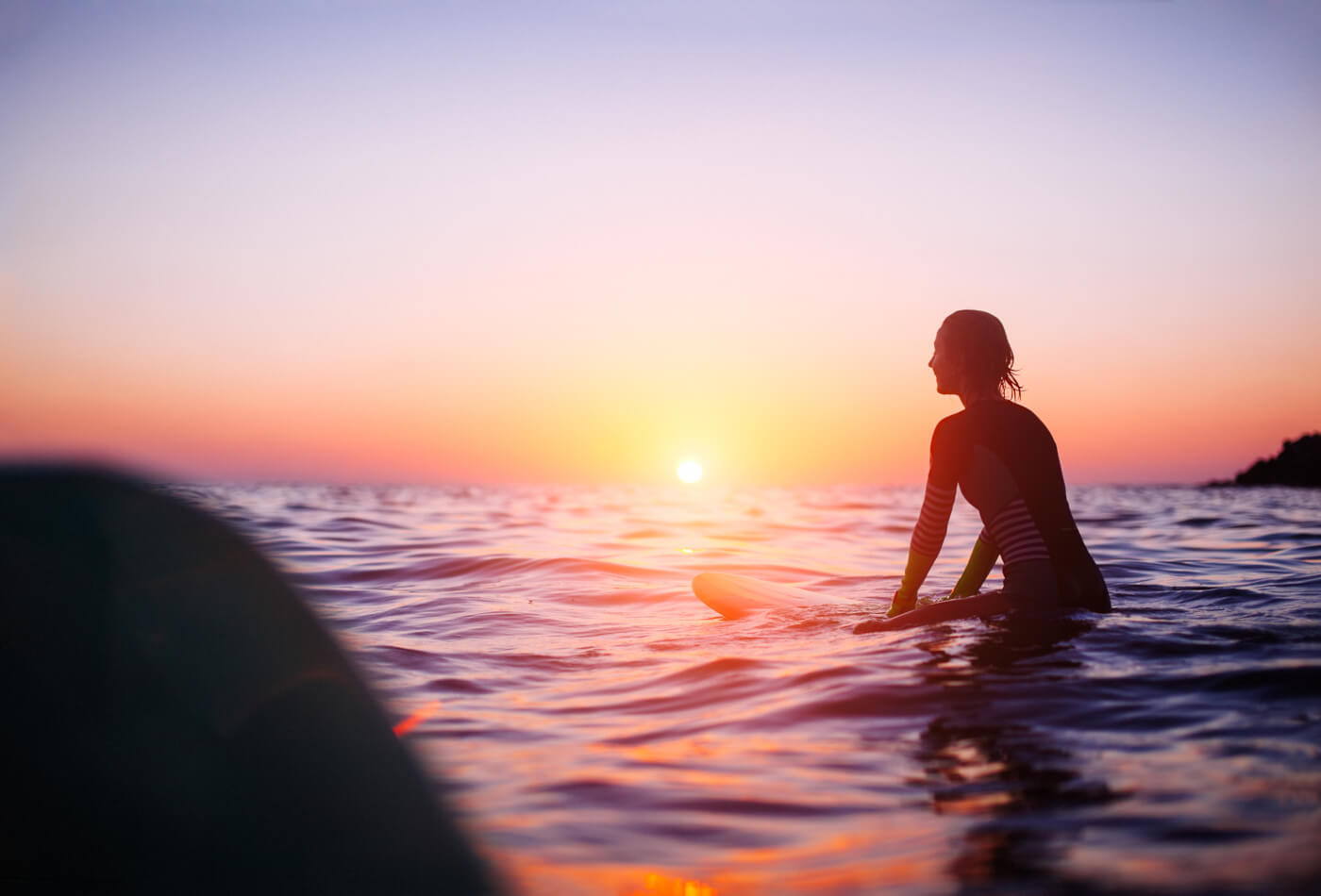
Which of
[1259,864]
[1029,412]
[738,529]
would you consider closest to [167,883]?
[1259,864]

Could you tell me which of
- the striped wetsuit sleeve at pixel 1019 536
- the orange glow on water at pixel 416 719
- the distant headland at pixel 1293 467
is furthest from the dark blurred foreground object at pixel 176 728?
the distant headland at pixel 1293 467

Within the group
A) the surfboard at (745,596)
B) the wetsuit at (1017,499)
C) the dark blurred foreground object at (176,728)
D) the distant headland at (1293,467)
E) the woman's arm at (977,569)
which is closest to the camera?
the dark blurred foreground object at (176,728)

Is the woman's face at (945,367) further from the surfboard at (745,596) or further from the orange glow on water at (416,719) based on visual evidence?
the orange glow on water at (416,719)

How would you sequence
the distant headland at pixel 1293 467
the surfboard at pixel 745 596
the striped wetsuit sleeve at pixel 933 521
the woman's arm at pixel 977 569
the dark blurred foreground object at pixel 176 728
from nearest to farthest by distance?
the dark blurred foreground object at pixel 176 728 → the striped wetsuit sleeve at pixel 933 521 → the woman's arm at pixel 977 569 → the surfboard at pixel 745 596 → the distant headland at pixel 1293 467

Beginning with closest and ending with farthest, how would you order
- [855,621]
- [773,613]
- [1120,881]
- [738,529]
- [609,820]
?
[1120,881] < [609,820] < [855,621] < [773,613] < [738,529]

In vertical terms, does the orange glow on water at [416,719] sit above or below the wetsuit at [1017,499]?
below

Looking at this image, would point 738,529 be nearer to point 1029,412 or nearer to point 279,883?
point 1029,412

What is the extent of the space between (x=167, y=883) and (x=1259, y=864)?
270 centimetres

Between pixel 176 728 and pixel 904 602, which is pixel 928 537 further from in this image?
pixel 176 728

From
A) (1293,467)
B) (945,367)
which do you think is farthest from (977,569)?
(1293,467)

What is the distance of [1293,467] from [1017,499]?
4931 centimetres

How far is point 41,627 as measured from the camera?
2676 millimetres

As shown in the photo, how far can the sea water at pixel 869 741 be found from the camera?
2.14 metres

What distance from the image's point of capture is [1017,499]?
496cm
